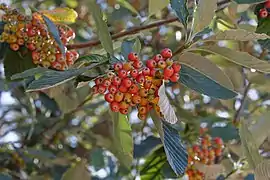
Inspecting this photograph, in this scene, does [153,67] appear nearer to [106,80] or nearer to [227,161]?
[106,80]

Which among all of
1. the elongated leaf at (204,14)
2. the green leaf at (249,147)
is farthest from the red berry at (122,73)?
the green leaf at (249,147)

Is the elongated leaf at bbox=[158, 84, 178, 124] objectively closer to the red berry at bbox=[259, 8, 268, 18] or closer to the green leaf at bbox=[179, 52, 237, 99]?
the green leaf at bbox=[179, 52, 237, 99]

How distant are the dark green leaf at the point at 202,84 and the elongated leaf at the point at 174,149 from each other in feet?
0.39

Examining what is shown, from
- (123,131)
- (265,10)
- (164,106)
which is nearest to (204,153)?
(123,131)

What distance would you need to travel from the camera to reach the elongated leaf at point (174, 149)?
1267mm

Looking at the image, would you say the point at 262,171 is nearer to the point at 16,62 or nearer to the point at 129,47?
the point at 129,47

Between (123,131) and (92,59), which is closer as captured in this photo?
(92,59)

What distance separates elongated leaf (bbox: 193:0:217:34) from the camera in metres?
1.26

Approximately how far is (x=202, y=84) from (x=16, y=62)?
0.58 m

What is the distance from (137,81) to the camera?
1.20m

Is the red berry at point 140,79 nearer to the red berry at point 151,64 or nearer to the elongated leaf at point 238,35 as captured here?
the red berry at point 151,64

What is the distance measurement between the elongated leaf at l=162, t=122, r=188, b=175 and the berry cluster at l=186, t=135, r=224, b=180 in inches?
22.5

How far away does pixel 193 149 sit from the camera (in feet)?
6.48

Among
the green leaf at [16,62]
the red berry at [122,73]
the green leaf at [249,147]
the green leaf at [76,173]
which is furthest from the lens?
the green leaf at [76,173]
